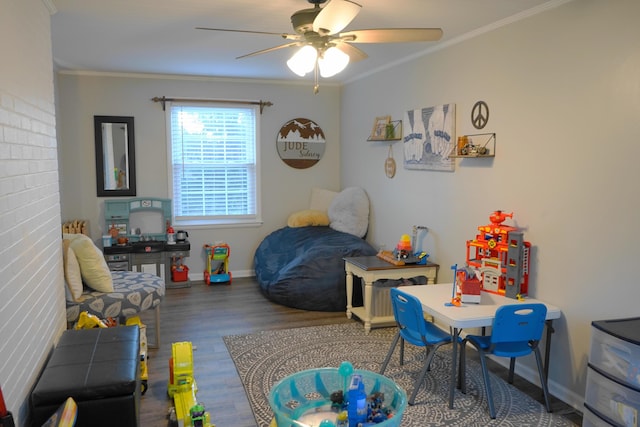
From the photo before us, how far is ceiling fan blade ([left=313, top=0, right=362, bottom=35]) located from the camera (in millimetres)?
2229

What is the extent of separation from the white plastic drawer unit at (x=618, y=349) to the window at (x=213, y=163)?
4.35 meters

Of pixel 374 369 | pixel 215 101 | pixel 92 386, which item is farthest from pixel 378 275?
pixel 215 101

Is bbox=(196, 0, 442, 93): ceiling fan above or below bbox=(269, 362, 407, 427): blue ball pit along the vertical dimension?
above

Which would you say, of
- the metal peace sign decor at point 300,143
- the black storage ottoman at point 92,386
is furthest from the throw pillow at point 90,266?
the metal peace sign decor at point 300,143

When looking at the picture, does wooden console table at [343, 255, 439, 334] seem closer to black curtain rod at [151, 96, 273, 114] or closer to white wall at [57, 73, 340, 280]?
white wall at [57, 73, 340, 280]

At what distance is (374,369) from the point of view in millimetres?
3424

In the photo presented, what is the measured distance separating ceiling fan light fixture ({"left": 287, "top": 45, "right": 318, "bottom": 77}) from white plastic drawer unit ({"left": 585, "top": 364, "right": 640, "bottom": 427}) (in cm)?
211

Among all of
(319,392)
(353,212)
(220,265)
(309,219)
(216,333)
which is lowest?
(216,333)

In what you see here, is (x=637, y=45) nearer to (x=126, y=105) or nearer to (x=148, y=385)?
(x=148, y=385)

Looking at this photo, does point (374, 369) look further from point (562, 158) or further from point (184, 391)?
point (562, 158)

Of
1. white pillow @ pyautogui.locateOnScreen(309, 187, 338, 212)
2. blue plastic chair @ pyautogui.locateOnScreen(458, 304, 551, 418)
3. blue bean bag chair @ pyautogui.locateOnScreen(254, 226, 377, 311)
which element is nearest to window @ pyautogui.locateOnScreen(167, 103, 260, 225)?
white pillow @ pyautogui.locateOnScreen(309, 187, 338, 212)

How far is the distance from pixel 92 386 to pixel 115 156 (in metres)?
3.83

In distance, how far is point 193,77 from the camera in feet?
18.7

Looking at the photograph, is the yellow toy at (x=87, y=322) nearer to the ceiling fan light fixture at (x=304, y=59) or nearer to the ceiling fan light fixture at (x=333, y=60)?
the ceiling fan light fixture at (x=304, y=59)
